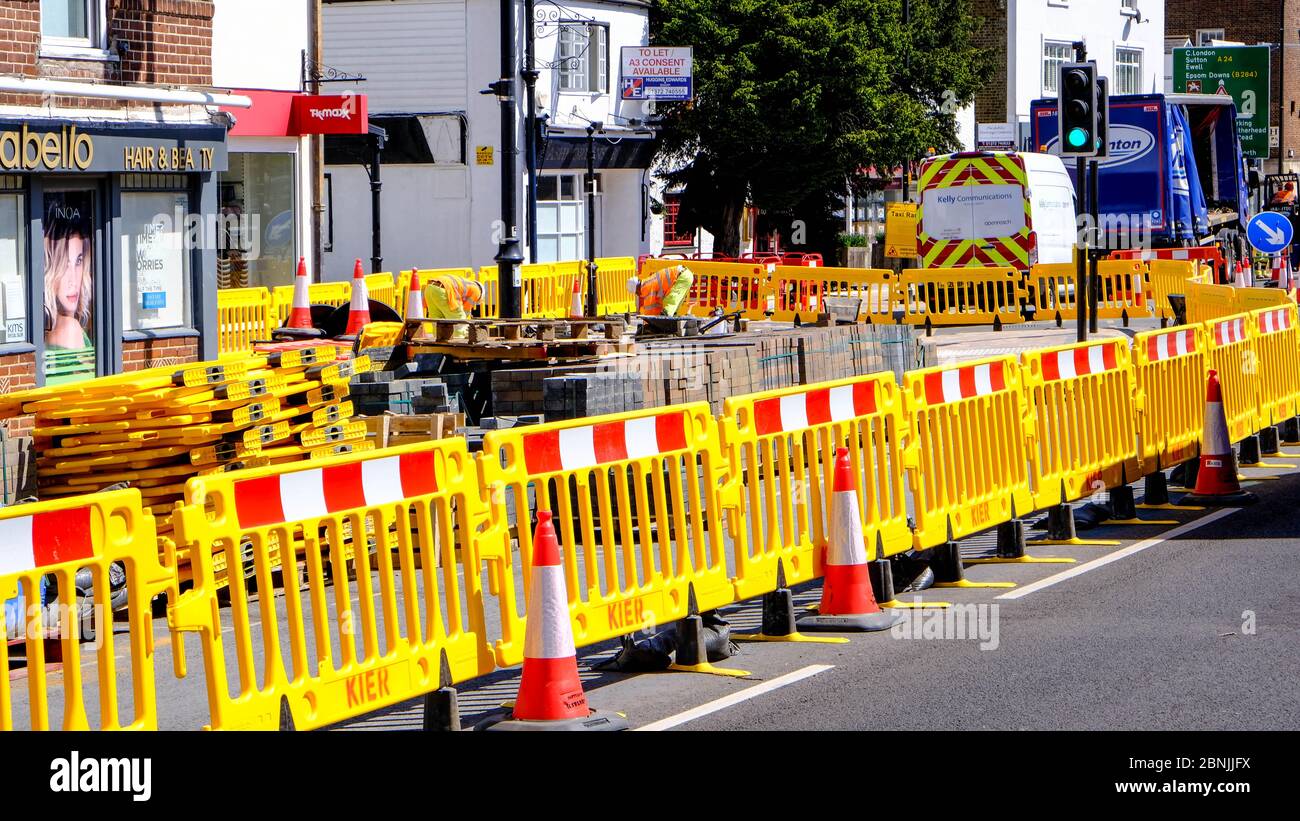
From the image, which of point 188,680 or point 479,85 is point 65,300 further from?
point 479,85

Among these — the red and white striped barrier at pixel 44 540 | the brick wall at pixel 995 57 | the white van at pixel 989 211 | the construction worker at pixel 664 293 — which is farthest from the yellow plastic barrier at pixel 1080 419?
the brick wall at pixel 995 57

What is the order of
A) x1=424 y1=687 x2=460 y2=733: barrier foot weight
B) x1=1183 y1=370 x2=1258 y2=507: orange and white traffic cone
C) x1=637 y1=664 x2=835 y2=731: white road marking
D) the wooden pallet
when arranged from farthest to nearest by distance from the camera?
the wooden pallet → x1=1183 y1=370 x2=1258 y2=507: orange and white traffic cone → x1=637 y1=664 x2=835 y2=731: white road marking → x1=424 y1=687 x2=460 y2=733: barrier foot weight

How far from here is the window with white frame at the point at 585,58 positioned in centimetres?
4119

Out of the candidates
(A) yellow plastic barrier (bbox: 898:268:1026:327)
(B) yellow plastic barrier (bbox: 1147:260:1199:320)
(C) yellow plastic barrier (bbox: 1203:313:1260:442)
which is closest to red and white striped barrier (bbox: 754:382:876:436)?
(C) yellow plastic barrier (bbox: 1203:313:1260:442)

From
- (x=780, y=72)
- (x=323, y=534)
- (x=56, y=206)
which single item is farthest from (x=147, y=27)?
(x=780, y=72)

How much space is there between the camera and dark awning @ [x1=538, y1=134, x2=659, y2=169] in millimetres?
41156

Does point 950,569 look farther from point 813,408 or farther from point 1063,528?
point 1063,528

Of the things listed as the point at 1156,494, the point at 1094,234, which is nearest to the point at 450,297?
the point at 1094,234

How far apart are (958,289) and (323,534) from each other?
68.1 ft

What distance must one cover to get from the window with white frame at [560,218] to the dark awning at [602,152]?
1.74 feet

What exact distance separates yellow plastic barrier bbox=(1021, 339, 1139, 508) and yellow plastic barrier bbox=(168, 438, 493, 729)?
5.17m

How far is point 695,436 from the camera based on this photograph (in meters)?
9.23

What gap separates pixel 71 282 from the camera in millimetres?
16391
